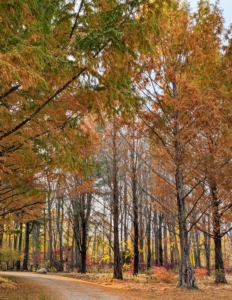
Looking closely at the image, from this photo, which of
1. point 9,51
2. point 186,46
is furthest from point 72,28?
point 186,46

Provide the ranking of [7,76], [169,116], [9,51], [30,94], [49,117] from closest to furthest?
[7,76] → [9,51] → [30,94] → [49,117] → [169,116]

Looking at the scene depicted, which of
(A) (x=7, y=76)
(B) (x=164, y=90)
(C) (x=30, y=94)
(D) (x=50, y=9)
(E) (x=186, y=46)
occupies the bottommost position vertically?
(A) (x=7, y=76)

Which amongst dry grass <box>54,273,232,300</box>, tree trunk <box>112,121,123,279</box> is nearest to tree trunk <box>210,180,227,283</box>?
dry grass <box>54,273,232,300</box>

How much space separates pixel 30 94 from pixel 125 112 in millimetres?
1902

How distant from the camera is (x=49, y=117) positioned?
5480 millimetres

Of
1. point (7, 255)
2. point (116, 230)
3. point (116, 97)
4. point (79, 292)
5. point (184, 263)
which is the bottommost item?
point (7, 255)

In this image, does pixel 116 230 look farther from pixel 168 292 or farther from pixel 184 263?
pixel 168 292

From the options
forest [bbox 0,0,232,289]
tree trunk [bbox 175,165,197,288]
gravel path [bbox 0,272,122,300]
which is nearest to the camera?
forest [bbox 0,0,232,289]

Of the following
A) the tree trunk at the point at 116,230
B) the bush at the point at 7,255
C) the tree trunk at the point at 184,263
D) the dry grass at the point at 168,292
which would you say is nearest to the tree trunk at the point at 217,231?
the dry grass at the point at 168,292

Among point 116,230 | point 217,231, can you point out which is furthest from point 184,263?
point 116,230

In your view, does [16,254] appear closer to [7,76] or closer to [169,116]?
[169,116]

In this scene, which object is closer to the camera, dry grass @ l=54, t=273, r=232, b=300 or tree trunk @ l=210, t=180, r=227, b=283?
dry grass @ l=54, t=273, r=232, b=300

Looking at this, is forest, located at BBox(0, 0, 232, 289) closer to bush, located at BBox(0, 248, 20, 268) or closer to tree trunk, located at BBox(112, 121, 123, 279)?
tree trunk, located at BBox(112, 121, 123, 279)

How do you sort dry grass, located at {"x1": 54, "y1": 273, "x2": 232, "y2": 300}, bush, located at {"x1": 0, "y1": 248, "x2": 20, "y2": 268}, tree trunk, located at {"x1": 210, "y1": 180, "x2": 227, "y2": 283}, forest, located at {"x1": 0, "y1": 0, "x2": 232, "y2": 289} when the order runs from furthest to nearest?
1. bush, located at {"x1": 0, "y1": 248, "x2": 20, "y2": 268}
2. tree trunk, located at {"x1": 210, "y1": 180, "x2": 227, "y2": 283}
3. dry grass, located at {"x1": 54, "y1": 273, "x2": 232, "y2": 300}
4. forest, located at {"x1": 0, "y1": 0, "x2": 232, "y2": 289}
